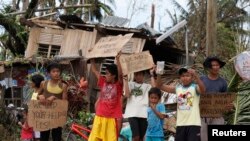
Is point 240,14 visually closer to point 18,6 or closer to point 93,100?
point 18,6

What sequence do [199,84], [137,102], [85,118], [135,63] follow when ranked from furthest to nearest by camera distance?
[85,118] < [137,102] < [135,63] < [199,84]

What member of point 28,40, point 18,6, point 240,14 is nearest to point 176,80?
point 28,40

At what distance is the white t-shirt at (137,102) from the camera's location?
6.79m

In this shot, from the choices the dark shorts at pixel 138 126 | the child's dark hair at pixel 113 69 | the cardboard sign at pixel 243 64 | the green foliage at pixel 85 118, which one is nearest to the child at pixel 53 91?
the child's dark hair at pixel 113 69

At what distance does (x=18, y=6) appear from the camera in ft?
67.0

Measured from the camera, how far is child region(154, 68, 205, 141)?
→ 6043mm

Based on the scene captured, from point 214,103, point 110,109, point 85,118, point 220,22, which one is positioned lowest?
point 85,118

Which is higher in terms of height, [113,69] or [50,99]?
[113,69]

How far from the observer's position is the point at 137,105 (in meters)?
6.81

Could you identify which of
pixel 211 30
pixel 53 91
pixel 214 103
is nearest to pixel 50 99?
pixel 53 91

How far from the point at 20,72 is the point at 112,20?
3.54m

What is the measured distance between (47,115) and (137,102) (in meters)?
1.36

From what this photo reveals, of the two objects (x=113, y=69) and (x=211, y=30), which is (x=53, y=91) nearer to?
(x=113, y=69)

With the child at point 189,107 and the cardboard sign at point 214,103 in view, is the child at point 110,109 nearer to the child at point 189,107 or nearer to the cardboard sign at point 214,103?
the child at point 189,107
